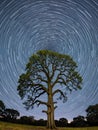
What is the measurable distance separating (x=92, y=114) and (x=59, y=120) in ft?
18.6

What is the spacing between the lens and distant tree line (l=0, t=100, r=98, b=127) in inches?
1620

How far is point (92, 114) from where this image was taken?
46.0 m

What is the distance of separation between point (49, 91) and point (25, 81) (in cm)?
380

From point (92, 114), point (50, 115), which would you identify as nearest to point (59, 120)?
point (92, 114)

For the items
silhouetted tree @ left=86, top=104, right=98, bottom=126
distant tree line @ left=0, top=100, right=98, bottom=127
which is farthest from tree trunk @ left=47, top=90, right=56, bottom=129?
silhouetted tree @ left=86, top=104, right=98, bottom=126

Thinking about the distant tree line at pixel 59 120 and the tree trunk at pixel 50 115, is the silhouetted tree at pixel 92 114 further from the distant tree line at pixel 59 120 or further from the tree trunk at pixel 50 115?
the tree trunk at pixel 50 115

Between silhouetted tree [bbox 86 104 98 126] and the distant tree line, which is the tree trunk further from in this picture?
silhouetted tree [bbox 86 104 98 126]

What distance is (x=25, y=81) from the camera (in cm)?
3772

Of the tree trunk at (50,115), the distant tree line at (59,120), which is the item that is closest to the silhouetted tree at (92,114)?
the distant tree line at (59,120)

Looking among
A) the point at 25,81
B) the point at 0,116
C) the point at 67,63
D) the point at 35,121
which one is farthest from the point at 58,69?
the point at 0,116

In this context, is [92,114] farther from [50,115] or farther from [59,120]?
[50,115]

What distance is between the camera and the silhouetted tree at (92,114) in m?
42.5

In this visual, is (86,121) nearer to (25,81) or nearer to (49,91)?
(49,91)

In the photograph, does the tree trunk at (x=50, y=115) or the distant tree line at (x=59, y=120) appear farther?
the distant tree line at (x=59, y=120)
